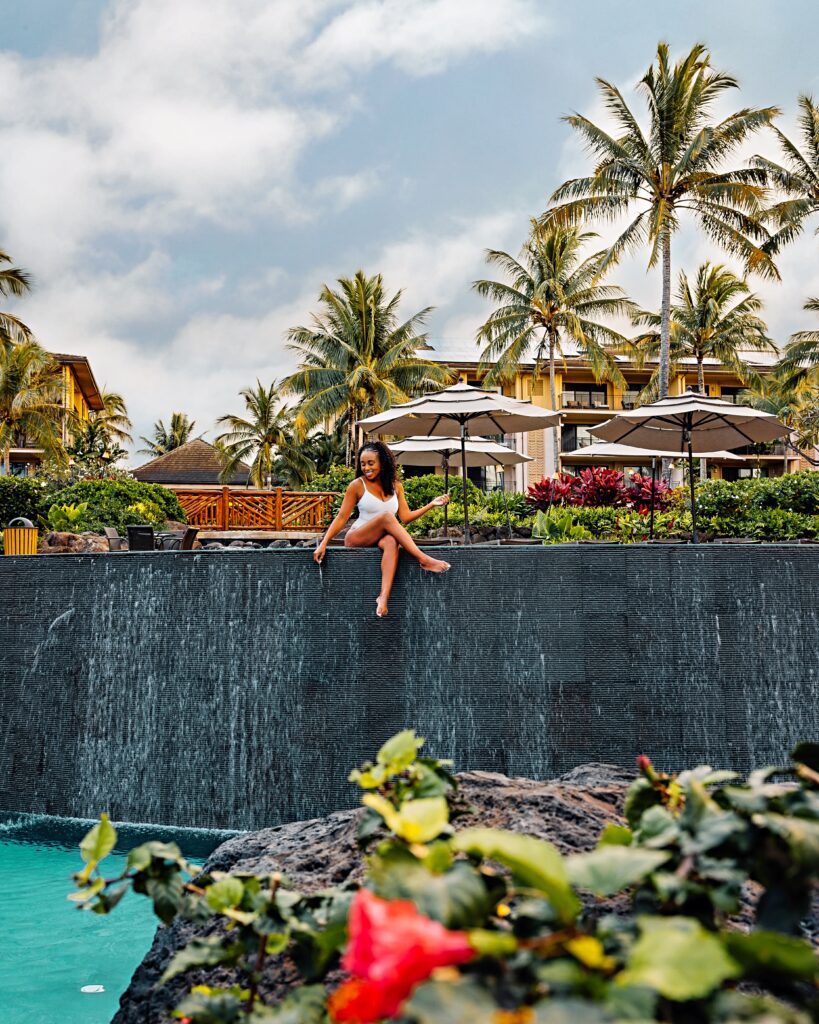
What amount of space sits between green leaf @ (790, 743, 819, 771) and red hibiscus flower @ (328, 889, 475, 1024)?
0.68 m

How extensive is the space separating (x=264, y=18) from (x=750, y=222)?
22.2 m

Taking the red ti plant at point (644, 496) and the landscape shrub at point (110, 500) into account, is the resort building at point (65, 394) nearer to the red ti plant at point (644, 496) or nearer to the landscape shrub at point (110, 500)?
the landscape shrub at point (110, 500)

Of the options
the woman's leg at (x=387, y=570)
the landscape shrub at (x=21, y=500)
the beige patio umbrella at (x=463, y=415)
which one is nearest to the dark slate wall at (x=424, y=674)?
the woman's leg at (x=387, y=570)

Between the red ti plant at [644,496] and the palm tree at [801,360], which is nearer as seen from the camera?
the red ti plant at [644,496]

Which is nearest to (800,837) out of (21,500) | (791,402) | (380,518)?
(380,518)

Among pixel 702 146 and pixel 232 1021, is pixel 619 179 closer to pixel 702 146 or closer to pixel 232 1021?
pixel 702 146

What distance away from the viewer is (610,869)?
1011 millimetres

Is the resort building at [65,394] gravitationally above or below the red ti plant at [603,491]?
above

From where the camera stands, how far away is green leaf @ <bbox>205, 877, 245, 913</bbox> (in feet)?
4.49

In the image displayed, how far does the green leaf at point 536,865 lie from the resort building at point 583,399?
42118 millimetres

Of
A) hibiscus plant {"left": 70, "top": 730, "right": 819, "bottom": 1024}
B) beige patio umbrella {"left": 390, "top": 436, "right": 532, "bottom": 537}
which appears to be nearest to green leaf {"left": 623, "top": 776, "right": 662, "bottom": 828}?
hibiscus plant {"left": 70, "top": 730, "right": 819, "bottom": 1024}

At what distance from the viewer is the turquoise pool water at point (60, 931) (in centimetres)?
384

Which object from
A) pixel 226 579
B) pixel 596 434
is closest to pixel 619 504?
pixel 596 434

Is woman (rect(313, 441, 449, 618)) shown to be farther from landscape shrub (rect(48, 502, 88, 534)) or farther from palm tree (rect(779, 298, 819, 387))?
palm tree (rect(779, 298, 819, 387))
